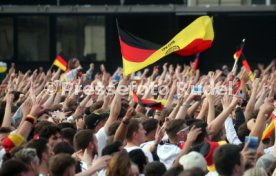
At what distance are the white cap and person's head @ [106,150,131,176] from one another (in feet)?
1.57

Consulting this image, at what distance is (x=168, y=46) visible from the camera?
1705 cm

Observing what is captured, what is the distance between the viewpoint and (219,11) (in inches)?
1298

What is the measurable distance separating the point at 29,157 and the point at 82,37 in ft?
78.6

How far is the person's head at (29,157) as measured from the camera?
32.1 feet

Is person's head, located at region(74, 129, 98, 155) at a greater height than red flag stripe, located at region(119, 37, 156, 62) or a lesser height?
lesser

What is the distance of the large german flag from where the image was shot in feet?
55.5

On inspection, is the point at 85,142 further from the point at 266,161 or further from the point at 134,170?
the point at 266,161

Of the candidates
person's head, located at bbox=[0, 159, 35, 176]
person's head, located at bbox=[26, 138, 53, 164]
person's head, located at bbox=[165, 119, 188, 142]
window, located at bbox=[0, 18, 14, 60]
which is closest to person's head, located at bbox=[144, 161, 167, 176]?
person's head, located at bbox=[26, 138, 53, 164]

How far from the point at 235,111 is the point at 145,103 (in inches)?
61.0

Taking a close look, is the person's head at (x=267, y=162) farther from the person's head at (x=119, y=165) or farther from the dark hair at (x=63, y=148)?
the dark hair at (x=63, y=148)

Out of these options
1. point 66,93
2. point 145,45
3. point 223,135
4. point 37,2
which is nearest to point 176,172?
point 223,135

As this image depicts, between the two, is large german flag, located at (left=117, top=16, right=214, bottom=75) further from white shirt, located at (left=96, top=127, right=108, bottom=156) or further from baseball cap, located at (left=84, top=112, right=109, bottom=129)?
white shirt, located at (left=96, top=127, right=108, bottom=156)

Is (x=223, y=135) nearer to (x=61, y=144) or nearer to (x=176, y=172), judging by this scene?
(x=61, y=144)

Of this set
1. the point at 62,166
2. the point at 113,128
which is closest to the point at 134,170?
the point at 62,166
